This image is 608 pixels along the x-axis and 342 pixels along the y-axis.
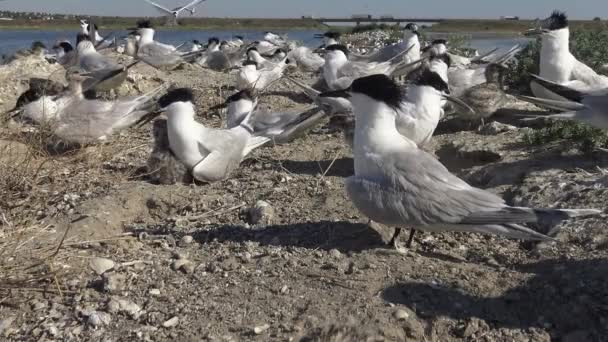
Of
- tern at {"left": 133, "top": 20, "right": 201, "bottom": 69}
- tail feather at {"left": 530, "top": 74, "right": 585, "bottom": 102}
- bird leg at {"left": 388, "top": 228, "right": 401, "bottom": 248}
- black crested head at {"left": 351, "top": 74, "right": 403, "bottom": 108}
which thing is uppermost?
black crested head at {"left": 351, "top": 74, "right": 403, "bottom": 108}

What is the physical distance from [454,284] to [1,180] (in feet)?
10.2

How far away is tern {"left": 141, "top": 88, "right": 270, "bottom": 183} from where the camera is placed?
17.3ft

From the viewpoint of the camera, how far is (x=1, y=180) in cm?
449

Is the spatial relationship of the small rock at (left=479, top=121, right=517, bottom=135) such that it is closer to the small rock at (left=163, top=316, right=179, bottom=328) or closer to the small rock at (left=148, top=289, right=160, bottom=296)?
the small rock at (left=148, top=289, right=160, bottom=296)

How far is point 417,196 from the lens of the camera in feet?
11.3

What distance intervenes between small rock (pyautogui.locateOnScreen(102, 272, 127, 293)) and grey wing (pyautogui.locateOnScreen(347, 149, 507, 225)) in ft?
4.18

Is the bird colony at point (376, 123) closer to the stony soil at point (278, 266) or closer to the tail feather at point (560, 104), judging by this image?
the tail feather at point (560, 104)

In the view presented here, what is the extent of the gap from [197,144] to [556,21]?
430 centimetres

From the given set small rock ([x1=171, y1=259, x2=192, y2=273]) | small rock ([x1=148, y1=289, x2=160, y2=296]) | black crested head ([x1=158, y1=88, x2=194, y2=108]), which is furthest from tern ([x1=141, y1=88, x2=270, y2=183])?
small rock ([x1=148, y1=289, x2=160, y2=296])

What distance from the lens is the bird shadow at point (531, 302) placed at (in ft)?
9.72

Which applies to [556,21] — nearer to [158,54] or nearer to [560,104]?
[560,104]

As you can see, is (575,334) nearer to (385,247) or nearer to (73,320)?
(385,247)

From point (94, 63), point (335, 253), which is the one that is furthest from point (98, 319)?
point (94, 63)

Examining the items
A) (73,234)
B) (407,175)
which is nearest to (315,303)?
(407,175)
